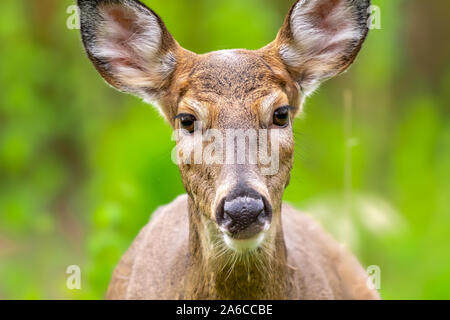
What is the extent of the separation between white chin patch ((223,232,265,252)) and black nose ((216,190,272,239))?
0.05m

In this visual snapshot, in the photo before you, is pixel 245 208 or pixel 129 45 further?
pixel 129 45

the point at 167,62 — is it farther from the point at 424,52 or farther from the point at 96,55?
the point at 424,52

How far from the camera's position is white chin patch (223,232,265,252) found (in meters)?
4.90

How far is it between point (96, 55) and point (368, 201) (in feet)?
14.1

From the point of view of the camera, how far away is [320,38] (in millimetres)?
5883

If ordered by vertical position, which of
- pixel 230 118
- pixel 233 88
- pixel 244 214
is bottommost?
pixel 244 214

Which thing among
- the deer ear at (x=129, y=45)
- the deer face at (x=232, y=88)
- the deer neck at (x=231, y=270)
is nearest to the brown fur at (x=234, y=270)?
the deer neck at (x=231, y=270)

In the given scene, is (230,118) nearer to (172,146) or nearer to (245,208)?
(245,208)

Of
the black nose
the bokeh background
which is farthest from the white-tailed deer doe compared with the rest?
the bokeh background

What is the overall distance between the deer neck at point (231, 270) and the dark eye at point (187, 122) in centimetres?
47

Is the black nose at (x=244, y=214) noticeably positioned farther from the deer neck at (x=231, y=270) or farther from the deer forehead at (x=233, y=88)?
the deer forehead at (x=233, y=88)

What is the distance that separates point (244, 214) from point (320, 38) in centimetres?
164

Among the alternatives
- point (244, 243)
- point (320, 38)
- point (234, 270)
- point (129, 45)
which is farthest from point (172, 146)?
point (244, 243)
